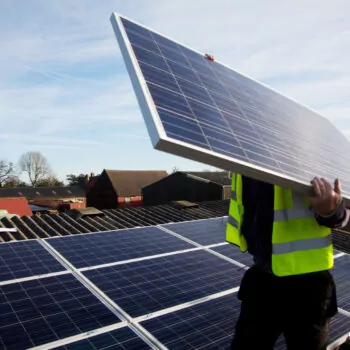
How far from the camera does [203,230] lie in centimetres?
991

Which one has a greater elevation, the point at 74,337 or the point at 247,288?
the point at 247,288

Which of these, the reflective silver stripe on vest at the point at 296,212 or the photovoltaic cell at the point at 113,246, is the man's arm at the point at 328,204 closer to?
the reflective silver stripe on vest at the point at 296,212

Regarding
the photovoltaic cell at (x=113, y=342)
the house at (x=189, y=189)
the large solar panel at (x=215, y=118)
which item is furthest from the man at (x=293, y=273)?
the house at (x=189, y=189)

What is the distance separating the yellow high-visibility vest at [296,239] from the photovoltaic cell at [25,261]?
4.52m

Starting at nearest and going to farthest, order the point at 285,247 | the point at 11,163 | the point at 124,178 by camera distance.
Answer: the point at 285,247, the point at 124,178, the point at 11,163

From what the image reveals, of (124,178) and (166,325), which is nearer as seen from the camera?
(166,325)

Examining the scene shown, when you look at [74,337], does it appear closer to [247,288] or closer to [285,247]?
[247,288]

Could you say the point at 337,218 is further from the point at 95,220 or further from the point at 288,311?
the point at 95,220

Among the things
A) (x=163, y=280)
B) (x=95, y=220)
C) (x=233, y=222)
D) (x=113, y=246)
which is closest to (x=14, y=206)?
(x=95, y=220)

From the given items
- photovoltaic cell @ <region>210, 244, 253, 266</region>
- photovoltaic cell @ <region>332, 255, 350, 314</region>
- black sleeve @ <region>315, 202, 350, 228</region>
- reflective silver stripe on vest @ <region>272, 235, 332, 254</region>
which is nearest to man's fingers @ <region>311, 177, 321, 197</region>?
black sleeve @ <region>315, 202, 350, 228</region>

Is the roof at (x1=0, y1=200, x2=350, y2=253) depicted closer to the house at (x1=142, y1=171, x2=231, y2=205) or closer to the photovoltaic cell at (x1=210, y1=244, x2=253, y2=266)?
the photovoltaic cell at (x1=210, y1=244, x2=253, y2=266)

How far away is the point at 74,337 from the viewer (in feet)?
13.9

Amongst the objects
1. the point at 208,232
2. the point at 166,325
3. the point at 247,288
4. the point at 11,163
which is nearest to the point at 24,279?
the point at 166,325

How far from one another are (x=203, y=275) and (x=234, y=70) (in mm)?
3937
